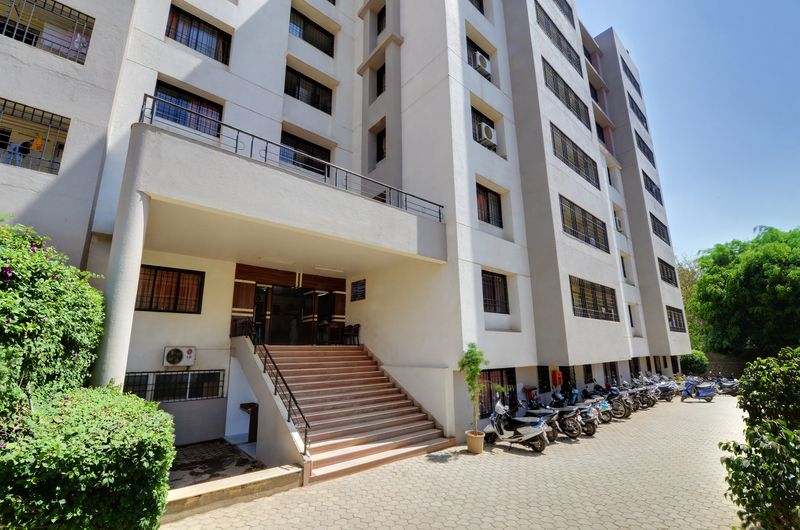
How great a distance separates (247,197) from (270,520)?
582cm

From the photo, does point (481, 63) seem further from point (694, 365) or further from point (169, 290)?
point (694, 365)

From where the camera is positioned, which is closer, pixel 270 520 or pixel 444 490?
pixel 270 520

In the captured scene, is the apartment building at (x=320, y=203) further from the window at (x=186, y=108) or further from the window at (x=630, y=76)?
the window at (x=630, y=76)

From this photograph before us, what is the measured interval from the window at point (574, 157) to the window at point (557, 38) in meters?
4.73

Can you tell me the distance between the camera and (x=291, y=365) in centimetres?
1031

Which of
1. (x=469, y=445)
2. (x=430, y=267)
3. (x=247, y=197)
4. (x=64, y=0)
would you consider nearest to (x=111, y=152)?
(x=64, y=0)

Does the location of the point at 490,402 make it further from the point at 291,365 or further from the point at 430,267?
the point at 291,365

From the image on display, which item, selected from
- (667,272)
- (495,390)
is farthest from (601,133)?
(495,390)

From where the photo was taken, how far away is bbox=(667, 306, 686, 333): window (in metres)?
21.8

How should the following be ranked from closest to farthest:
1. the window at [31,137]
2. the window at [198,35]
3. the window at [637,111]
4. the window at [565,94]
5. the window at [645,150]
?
the window at [31,137] < the window at [198,35] < the window at [565,94] < the window at [645,150] < the window at [637,111]

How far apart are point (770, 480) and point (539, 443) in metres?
6.33

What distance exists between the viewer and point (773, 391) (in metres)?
5.54

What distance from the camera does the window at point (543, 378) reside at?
42.8 ft

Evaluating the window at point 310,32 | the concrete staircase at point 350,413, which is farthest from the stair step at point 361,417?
the window at point 310,32
